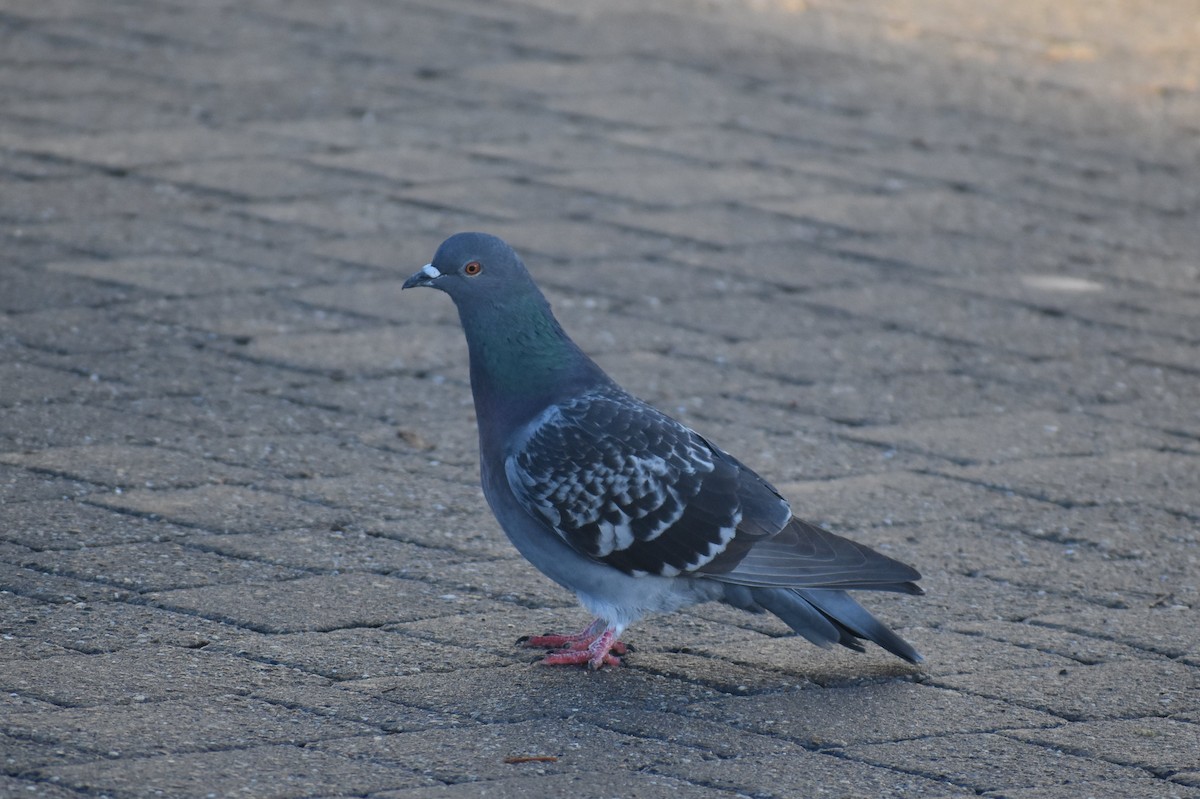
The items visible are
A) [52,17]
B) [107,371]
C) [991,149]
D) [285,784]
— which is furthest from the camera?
[52,17]

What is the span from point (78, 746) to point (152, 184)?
287 cm

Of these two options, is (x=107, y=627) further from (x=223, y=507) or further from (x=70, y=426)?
(x=70, y=426)

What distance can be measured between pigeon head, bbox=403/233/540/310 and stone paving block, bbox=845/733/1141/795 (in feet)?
3.18

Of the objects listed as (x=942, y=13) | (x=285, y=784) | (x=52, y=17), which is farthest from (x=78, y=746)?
(x=942, y=13)

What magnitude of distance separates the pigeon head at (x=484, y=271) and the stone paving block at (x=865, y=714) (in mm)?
782

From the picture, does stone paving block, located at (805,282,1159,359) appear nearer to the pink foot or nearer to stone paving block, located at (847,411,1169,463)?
stone paving block, located at (847,411,1169,463)

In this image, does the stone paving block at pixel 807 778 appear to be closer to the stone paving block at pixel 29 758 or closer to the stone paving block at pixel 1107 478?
the stone paving block at pixel 29 758

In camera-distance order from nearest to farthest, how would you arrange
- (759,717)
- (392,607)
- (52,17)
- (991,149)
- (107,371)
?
(759,717) < (392,607) < (107,371) < (991,149) < (52,17)

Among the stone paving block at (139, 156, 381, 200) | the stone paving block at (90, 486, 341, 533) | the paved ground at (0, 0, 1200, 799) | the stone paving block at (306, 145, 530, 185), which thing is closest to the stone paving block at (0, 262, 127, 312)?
the paved ground at (0, 0, 1200, 799)

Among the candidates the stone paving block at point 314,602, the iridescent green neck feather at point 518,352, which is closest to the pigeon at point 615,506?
the iridescent green neck feather at point 518,352

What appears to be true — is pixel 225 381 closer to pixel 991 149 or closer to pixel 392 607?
Answer: pixel 392 607

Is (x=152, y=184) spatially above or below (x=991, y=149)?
below

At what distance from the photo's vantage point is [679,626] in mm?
2928

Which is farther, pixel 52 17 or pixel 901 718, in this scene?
pixel 52 17
